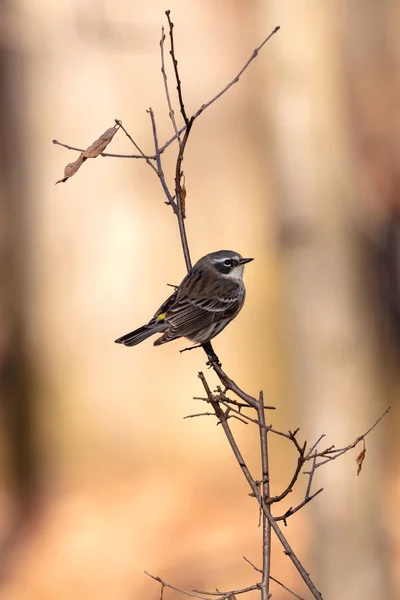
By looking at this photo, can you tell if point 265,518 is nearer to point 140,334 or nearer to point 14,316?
point 140,334

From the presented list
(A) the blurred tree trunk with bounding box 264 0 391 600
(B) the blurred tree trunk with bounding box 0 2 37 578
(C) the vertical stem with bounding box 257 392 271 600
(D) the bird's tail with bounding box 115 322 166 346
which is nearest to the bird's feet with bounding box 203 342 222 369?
(C) the vertical stem with bounding box 257 392 271 600

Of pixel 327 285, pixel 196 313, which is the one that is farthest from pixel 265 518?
pixel 327 285

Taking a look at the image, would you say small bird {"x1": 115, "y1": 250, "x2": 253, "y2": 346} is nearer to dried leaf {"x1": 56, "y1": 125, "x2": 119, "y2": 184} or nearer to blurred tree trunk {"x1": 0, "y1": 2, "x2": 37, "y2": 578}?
dried leaf {"x1": 56, "y1": 125, "x2": 119, "y2": 184}

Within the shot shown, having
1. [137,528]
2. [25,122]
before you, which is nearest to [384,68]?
[25,122]

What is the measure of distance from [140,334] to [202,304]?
41 cm

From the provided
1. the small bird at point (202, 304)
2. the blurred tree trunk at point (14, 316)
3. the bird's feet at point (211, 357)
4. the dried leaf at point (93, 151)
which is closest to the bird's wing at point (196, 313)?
the small bird at point (202, 304)

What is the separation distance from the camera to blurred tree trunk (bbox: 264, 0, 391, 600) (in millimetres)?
6340

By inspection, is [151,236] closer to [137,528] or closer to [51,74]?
[51,74]

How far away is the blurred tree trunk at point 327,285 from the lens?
Result: 634 cm

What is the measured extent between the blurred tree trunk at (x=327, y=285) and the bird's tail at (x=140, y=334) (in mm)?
2304

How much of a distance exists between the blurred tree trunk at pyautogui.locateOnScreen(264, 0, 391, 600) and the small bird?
5.70 ft

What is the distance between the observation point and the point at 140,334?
13.5 feet

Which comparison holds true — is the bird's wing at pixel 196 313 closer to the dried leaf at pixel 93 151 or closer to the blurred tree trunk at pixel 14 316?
the dried leaf at pixel 93 151

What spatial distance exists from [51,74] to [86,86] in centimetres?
30
